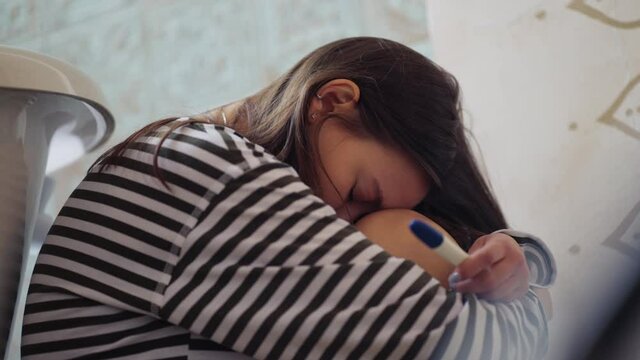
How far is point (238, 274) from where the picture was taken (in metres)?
0.39

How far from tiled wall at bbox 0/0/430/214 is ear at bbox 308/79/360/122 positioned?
1.10 feet

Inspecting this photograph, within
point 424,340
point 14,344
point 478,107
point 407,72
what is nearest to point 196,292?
point 424,340

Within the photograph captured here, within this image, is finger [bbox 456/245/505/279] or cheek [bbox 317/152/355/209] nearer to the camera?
finger [bbox 456/245/505/279]

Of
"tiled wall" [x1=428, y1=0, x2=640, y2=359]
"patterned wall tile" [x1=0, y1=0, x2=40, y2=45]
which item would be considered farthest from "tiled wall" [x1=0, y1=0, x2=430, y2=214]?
"tiled wall" [x1=428, y1=0, x2=640, y2=359]

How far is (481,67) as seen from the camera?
2.45ft

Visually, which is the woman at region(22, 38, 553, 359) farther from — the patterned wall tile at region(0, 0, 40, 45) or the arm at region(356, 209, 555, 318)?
the patterned wall tile at region(0, 0, 40, 45)

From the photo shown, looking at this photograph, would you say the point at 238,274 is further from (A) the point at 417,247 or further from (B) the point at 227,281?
(A) the point at 417,247

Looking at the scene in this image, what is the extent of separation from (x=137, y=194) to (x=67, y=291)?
8cm

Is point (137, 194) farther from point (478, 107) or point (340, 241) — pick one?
point (478, 107)

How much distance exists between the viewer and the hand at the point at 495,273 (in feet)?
1.39

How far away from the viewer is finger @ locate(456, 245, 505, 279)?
0.42 m

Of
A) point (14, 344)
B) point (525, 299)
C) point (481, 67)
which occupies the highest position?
point (481, 67)

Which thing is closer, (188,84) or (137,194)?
(137,194)

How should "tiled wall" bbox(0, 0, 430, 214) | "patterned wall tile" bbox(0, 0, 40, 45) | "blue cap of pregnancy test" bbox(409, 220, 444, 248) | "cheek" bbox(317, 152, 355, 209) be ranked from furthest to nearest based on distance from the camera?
"patterned wall tile" bbox(0, 0, 40, 45), "tiled wall" bbox(0, 0, 430, 214), "cheek" bbox(317, 152, 355, 209), "blue cap of pregnancy test" bbox(409, 220, 444, 248)
